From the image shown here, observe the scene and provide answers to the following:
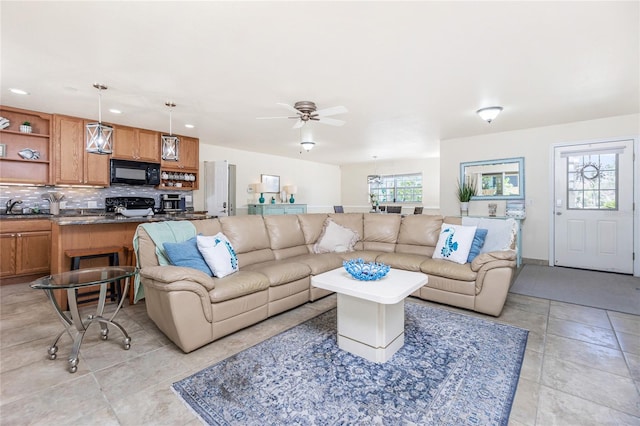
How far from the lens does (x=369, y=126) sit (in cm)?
512

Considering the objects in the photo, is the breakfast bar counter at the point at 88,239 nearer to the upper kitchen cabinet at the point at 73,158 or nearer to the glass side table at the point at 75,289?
the glass side table at the point at 75,289

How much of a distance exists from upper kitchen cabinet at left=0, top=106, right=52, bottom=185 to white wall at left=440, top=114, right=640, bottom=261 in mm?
7297

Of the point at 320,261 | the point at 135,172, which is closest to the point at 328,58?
the point at 320,261

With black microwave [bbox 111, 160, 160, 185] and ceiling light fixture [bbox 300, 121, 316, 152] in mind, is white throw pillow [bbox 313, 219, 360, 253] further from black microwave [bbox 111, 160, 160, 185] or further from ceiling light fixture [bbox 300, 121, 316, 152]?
black microwave [bbox 111, 160, 160, 185]

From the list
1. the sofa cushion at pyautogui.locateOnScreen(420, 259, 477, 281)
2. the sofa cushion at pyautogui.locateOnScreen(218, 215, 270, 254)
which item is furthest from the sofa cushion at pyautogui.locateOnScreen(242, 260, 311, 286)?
the sofa cushion at pyautogui.locateOnScreen(420, 259, 477, 281)

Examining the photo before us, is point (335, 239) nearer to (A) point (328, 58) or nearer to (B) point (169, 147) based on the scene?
(A) point (328, 58)

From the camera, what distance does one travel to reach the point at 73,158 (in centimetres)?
464

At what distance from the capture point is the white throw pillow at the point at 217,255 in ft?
8.95

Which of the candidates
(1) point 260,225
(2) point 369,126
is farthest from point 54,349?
(2) point 369,126

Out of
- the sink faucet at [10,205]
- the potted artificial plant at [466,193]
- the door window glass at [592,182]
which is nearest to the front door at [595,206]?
the door window glass at [592,182]

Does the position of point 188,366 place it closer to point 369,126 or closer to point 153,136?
point 369,126

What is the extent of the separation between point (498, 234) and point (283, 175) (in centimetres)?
626

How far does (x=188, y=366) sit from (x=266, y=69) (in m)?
2.70

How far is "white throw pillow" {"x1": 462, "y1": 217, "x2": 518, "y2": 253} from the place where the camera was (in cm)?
324
